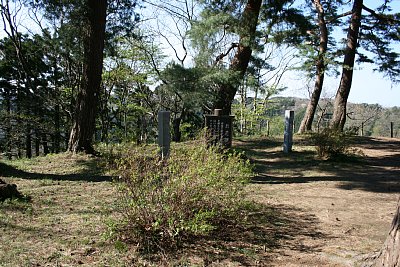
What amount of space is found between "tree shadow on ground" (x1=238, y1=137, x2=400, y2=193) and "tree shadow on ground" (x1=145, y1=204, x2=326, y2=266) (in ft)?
6.80

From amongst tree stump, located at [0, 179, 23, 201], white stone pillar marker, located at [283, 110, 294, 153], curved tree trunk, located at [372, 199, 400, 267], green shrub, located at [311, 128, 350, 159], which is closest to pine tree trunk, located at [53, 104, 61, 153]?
white stone pillar marker, located at [283, 110, 294, 153]

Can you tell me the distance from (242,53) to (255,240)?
250 inches

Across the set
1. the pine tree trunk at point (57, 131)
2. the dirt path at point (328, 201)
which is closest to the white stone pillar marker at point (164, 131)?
the dirt path at point (328, 201)

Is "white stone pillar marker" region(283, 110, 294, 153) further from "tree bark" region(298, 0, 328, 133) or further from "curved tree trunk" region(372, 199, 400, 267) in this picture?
"curved tree trunk" region(372, 199, 400, 267)

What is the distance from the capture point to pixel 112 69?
1523cm

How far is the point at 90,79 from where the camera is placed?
7.35 meters

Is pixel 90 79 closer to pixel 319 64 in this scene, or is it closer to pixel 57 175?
pixel 57 175

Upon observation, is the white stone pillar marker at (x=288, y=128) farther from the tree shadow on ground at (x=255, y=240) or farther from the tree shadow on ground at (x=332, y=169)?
the tree shadow on ground at (x=255, y=240)

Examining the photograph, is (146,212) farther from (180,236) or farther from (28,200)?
(28,200)

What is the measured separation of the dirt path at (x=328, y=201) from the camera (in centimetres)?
285

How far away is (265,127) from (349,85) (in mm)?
12263

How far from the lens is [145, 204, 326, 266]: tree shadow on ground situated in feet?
8.77

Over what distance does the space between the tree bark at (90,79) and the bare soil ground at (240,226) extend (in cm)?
91

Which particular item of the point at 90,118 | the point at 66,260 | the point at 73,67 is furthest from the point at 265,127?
the point at 66,260
